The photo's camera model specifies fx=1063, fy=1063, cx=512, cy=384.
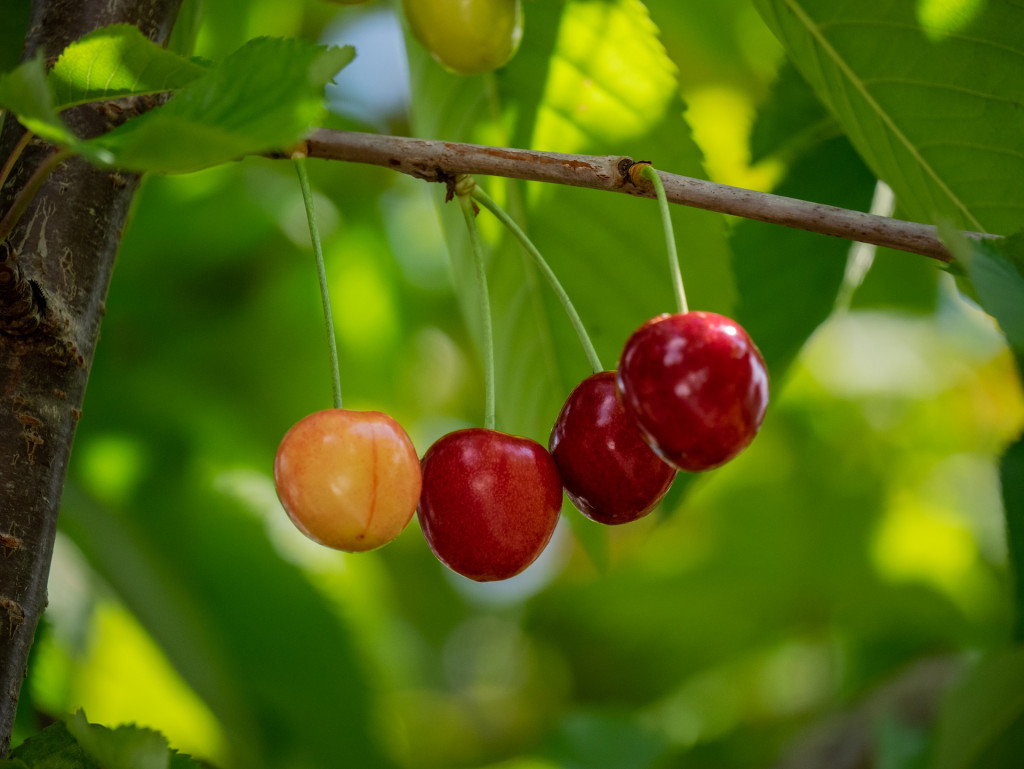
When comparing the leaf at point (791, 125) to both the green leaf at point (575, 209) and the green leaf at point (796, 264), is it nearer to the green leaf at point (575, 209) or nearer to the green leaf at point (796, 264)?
the green leaf at point (796, 264)

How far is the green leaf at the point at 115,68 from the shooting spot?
2.42ft

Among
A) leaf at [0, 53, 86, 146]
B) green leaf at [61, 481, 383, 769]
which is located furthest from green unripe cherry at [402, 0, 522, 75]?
green leaf at [61, 481, 383, 769]

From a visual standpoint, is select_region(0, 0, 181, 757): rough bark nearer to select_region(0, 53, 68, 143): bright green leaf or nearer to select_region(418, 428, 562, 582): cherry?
select_region(0, 53, 68, 143): bright green leaf

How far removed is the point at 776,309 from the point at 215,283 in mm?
1214

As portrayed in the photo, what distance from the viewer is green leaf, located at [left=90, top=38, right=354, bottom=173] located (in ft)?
1.97

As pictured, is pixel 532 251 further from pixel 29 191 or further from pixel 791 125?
pixel 791 125

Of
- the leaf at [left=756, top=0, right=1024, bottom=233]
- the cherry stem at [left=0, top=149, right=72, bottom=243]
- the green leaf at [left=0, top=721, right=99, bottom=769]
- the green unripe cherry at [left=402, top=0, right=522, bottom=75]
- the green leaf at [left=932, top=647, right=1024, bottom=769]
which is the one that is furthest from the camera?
the green leaf at [left=932, top=647, right=1024, bottom=769]

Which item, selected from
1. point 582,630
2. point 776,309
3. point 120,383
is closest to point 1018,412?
point 582,630

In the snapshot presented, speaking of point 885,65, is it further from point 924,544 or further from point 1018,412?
point 1018,412

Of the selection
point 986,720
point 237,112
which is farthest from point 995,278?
point 986,720

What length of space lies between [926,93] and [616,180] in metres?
0.42

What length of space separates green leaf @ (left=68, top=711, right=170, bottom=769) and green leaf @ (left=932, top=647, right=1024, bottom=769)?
994 millimetres

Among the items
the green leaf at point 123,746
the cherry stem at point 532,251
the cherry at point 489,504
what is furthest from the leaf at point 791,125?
the green leaf at point 123,746

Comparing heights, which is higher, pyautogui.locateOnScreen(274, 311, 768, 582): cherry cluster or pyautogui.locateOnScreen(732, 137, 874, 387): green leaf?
pyautogui.locateOnScreen(732, 137, 874, 387): green leaf
